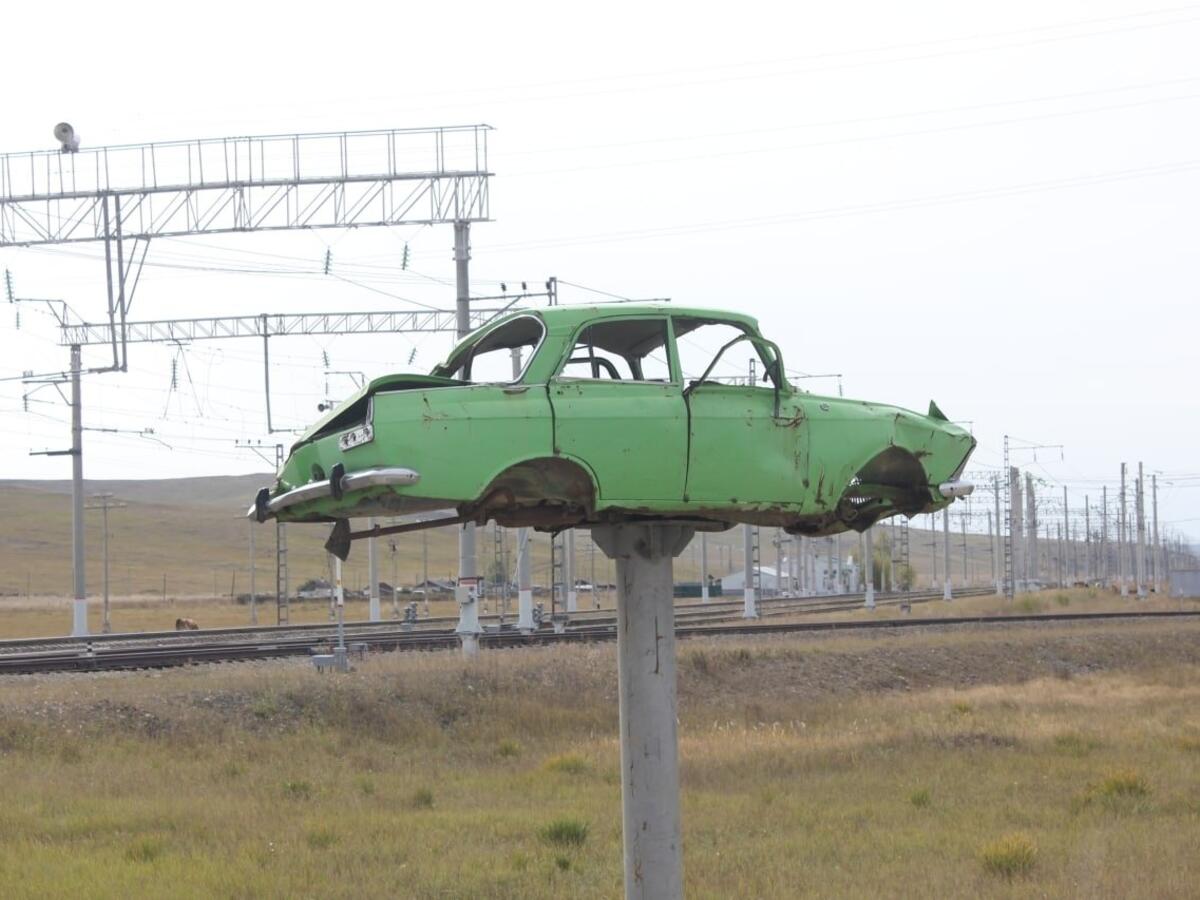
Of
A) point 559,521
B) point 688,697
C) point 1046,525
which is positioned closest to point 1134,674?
point 688,697

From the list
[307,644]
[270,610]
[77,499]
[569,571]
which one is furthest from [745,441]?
[270,610]

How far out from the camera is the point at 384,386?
7.84m

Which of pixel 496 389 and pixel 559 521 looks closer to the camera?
pixel 496 389

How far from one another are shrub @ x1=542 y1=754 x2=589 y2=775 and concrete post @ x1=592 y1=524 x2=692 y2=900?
39.2ft

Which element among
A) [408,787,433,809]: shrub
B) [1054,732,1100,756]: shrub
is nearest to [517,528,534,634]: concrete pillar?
[1054,732,1100,756]: shrub

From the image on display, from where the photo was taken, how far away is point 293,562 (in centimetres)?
17262

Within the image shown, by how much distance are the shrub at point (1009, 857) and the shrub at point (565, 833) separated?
384cm

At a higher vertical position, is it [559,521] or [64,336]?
[64,336]

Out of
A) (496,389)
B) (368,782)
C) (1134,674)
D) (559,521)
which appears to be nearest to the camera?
(496,389)

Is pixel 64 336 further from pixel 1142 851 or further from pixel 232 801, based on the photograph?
pixel 1142 851

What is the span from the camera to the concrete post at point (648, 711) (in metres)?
8.14

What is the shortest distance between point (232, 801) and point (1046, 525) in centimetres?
14756

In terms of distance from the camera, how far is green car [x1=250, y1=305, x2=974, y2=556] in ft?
25.0

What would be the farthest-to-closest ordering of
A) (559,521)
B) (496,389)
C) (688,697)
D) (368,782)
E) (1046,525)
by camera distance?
(1046,525) < (688,697) < (368,782) < (559,521) < (496,389)
